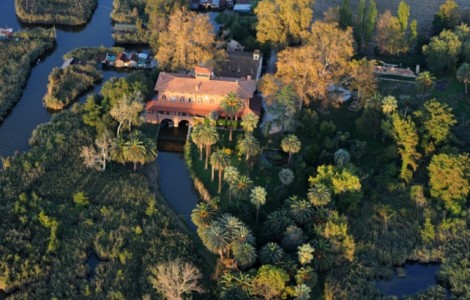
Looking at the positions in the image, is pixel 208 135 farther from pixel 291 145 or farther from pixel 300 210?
pixel 300 210

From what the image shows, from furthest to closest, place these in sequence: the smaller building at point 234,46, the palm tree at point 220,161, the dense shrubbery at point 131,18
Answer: the dense shrubbery at point 131,18 < the smaller building at point 234,46 < the palm tree at point 220,161

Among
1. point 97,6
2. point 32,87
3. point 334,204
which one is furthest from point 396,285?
point 97,6

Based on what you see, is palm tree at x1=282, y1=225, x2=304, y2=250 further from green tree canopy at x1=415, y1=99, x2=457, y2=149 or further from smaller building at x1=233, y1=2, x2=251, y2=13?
smaller building at x1=233, y1=2, x2=251, y2=13

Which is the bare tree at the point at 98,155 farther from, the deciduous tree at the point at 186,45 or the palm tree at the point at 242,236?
the palm tree at the point at 242,236

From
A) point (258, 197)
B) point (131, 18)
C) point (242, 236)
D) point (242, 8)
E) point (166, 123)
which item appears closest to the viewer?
point (242, 236)

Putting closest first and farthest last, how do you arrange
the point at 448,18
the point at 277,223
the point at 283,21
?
the point at 277,223, the point at 283,21, the point at 448,18

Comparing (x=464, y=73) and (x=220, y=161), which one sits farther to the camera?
(x=464, y=73)

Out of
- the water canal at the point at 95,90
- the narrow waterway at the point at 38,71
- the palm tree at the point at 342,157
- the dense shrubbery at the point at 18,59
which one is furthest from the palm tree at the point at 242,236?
the dense shrubbery at the point at 18,59

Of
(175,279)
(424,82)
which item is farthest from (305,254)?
(424,82)
